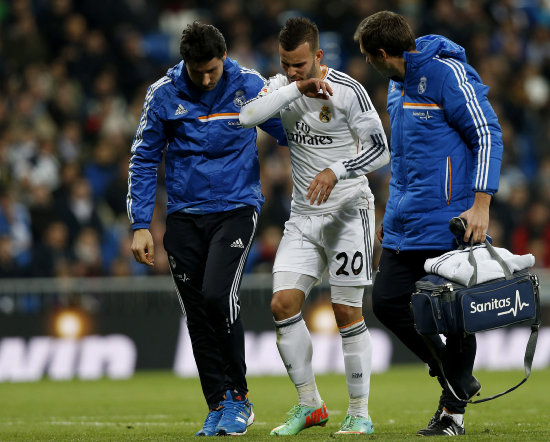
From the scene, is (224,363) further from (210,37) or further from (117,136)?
(117,136)

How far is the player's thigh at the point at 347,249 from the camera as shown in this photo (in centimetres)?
652

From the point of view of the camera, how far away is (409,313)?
6375 millimetres

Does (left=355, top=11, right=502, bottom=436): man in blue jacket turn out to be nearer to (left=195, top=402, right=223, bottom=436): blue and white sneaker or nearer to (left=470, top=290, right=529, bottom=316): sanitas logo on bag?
(left=470, top=290, right=529, bottom=316): sanitas logo on bag

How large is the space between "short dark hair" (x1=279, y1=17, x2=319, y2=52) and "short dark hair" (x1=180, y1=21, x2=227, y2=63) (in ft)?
1.21

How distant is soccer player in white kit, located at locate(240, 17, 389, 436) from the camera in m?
6.38

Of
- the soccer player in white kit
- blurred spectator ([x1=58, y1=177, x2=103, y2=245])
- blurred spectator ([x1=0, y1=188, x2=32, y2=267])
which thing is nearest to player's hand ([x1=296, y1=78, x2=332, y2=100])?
the soccer player in white kit

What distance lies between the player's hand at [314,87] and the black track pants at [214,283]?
80 cm

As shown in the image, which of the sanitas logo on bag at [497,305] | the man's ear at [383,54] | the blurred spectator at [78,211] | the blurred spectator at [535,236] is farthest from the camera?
the blurred spectator at [535,236]

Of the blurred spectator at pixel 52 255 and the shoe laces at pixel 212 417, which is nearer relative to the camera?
the shoe laces at pixel 212 417

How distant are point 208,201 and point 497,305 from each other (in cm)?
179

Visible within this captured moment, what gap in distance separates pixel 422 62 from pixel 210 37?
1185 mm

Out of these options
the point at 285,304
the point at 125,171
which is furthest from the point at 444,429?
the point at 125,171

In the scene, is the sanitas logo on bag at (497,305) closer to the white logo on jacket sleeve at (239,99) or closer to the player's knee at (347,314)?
the player's knee at (347,314)

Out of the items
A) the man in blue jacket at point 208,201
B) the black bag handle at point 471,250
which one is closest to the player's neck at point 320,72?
the man in blue jacket at point 208,201
